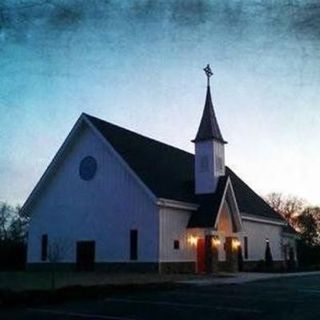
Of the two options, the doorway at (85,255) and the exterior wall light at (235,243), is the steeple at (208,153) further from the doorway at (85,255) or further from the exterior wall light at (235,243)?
the doorway at (85,255)

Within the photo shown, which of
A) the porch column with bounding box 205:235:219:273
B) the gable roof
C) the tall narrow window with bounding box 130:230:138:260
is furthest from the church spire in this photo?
the tall narrow window with bounding box 130:230:138:260

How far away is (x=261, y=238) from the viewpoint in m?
38.7

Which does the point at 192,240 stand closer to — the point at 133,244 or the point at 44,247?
the point at 133,244

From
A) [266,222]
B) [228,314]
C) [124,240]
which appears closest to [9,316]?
[228,314]

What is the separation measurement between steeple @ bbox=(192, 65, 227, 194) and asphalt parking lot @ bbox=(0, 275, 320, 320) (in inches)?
591

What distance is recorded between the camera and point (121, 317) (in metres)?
11.5

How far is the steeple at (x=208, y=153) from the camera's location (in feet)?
105

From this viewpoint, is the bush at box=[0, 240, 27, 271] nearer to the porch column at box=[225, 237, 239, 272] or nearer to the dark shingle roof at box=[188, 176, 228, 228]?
the dark shingle roof at box=[188, 176, 228, 228]

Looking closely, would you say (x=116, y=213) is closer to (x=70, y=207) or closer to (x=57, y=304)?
(x=70, y=207)

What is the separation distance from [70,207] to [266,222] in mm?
14391

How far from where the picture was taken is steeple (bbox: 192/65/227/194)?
31938mm

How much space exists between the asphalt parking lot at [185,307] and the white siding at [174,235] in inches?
435

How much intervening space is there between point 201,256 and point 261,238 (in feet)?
29.8

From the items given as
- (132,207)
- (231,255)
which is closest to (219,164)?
(231,255)
